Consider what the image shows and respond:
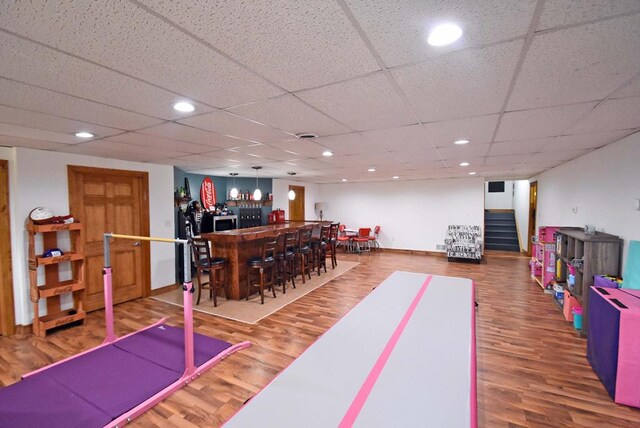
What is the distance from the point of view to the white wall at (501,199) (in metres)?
11.7

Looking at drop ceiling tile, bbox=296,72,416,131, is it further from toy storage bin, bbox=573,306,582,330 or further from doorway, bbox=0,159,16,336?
doorway, bbox=0,159,16,336

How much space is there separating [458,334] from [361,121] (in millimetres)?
1866

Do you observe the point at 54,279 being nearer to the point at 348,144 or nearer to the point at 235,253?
the point at 235,253

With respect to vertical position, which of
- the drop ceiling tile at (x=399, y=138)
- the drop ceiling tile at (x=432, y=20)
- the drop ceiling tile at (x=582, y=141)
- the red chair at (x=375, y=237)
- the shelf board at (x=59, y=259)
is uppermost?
the drop ceiling tile at (x=399, y=138)

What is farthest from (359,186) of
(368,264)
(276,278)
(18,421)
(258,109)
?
(18,421)

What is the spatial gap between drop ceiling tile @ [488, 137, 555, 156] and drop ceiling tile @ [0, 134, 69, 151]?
5.29 m

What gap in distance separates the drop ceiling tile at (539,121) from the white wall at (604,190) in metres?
0.95

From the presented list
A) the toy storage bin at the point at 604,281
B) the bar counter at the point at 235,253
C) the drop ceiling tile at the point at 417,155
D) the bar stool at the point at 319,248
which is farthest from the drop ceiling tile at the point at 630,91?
the bar stool at the point at 319,248

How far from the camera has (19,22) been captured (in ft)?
3.51

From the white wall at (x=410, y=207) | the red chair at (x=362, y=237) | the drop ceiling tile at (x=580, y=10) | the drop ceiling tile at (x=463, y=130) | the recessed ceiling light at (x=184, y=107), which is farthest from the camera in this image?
the red chair at (x=362, y=237)

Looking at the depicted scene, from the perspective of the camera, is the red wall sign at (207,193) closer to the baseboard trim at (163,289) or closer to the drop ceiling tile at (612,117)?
the baseboard trim at (163,289)

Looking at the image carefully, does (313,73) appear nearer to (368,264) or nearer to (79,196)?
(79,196)

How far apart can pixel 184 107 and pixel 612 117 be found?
3.48 metres

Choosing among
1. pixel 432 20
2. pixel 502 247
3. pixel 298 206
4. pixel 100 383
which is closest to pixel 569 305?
pixel 432 20
